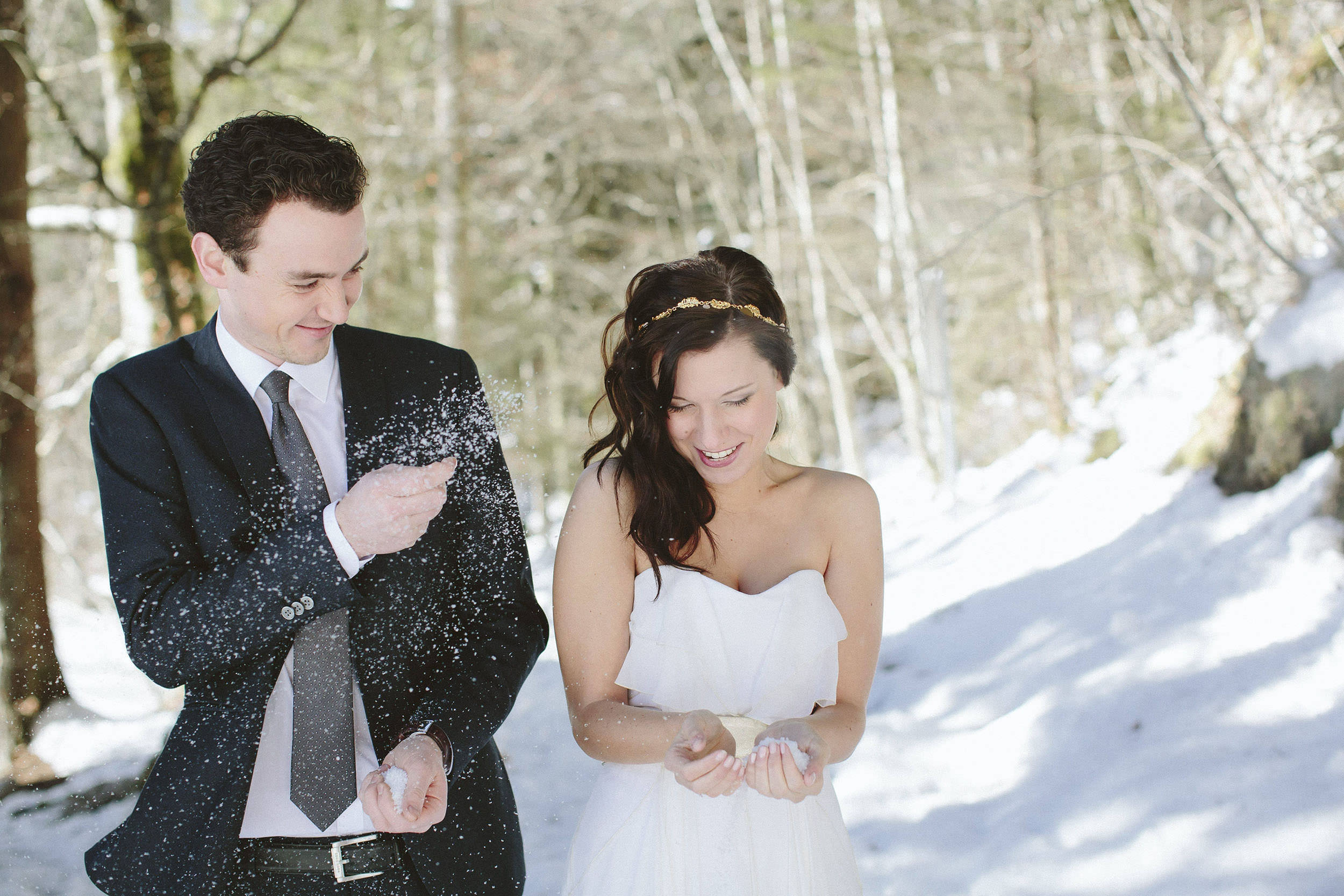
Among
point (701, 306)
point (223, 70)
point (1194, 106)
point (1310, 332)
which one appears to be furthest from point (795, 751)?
point (223, 70)

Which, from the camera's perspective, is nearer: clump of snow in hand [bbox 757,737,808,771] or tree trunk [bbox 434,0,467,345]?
clump of snow in hand [bbox 757,737,808,771]

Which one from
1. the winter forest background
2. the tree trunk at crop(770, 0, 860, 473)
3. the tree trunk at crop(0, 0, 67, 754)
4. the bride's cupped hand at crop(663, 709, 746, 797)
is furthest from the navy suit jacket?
the tree trunk at crop(770, 0, 860, 473)

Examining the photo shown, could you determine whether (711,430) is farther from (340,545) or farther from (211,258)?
(211,258)

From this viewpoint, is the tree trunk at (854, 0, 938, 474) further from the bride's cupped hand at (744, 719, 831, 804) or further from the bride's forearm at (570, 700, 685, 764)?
the bride's cupped hand at (744, 719, 831, 804)

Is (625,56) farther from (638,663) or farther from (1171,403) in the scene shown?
(638,663)

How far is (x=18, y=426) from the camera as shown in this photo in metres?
5.09

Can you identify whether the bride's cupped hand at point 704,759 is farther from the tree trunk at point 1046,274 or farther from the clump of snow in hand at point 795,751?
the tree trunk at point 1046,274

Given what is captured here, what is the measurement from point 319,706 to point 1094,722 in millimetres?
2747

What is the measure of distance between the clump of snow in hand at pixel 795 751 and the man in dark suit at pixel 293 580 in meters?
0.45

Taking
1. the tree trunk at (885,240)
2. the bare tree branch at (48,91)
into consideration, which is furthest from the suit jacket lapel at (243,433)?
the tree trunk at (885,240)

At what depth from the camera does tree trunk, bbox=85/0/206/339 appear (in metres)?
5.61

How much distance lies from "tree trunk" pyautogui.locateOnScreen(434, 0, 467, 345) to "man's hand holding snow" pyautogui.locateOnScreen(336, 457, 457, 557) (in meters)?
8.46

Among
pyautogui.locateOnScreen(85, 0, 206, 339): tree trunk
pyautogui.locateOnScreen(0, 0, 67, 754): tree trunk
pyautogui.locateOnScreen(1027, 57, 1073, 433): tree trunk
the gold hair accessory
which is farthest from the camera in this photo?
pyautogui.locateOnScreen(1027, 57, 1073, 433): tree trunk

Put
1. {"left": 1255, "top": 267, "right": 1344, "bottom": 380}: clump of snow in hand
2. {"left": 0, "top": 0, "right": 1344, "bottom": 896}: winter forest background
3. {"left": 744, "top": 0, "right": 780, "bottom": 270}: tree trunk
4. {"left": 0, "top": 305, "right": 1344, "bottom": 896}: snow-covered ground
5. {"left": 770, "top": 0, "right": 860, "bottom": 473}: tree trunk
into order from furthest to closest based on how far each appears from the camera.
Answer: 1. {"left": 744, "top": 0, "right": 780, "bottom": 270}: tree trunk
2. {"left": 770, "top": 0, "right": 860, "bottom": 473}: tree trunk
3. {"left": 1255, "top": 267, "right": 1344, "bottom": 380}: clump of snow in hand
4. {"left": 0, "top": 0, "right": 1344, "bottom": 896}: winter forest background
5. {"left": 0, "top": 305, "right": 1344, "bottom": 896}: snow-covered ground
